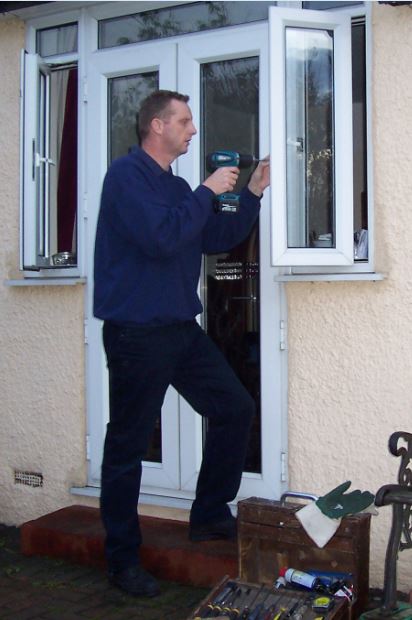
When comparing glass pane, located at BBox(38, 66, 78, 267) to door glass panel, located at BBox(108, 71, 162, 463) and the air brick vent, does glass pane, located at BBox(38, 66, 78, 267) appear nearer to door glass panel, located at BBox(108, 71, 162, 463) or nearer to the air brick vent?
door glass panel, located at BBox(108, 71, 162, 463)

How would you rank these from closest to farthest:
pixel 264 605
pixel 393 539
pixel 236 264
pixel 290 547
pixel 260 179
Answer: pixel 393 539
pixel 264 605
pixel 290 547
pixel 260 179
pixel 236 264

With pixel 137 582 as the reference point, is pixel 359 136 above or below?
above

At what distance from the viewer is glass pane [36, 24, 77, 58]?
16.0ft

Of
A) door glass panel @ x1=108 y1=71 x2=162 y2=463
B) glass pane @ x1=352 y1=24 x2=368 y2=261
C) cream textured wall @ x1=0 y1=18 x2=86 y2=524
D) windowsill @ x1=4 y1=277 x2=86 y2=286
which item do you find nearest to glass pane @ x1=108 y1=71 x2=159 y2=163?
door glass panel @ x1=108 y1=71 x2=162 y2=463

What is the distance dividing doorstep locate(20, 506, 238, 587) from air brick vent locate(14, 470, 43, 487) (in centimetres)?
32

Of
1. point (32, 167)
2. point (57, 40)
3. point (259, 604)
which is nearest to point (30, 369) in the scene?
point (32, 167)

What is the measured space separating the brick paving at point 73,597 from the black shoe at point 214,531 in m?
0.24

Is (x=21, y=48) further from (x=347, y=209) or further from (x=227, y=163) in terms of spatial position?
(x=347, y=209)

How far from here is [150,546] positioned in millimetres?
3967

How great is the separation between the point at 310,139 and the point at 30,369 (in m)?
2.15

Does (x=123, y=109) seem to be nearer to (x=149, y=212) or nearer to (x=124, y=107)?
(x=124, y=107)

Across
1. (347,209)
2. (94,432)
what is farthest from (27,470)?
(347,209)

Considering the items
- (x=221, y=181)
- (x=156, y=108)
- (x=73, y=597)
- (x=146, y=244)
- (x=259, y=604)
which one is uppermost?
(x=156, y=108)

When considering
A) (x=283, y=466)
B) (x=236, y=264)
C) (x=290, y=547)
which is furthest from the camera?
(x=236, y=264)
